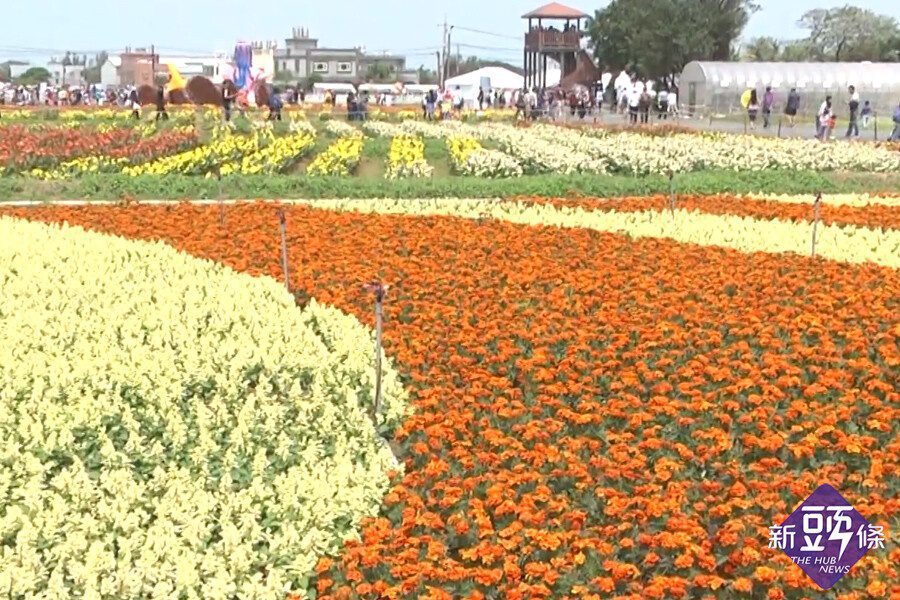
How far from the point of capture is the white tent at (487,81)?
6000 centimetres

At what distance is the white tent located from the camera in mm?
60000

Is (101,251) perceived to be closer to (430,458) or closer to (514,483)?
(430,458)

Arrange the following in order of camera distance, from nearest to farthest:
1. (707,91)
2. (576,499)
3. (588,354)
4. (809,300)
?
(576,499)
(588,354)
(809,300)
(707,91)

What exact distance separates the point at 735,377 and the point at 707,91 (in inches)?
1598

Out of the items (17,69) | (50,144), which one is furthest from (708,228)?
(17,69)

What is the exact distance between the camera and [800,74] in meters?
45.1

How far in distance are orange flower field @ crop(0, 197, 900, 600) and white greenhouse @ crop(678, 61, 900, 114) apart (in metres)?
36.7

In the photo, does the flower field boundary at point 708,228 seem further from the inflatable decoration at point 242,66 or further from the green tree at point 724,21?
the green tree at point 724,21

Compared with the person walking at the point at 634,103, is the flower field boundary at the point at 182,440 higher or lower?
lower

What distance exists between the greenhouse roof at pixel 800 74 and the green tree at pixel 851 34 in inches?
1064

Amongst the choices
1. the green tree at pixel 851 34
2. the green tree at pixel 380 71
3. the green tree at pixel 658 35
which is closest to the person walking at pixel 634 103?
the green tree at pixel 658 35

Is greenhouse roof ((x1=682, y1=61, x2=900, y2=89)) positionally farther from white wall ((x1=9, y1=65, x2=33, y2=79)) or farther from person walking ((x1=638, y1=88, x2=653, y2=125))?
white wall ((x1=9, y1=65, x2=33, y2=79))

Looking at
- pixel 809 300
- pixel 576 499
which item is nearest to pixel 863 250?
pixel 809 300

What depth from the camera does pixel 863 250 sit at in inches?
382
